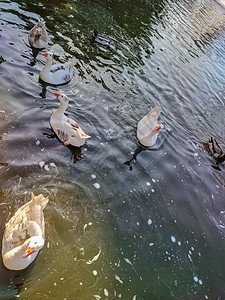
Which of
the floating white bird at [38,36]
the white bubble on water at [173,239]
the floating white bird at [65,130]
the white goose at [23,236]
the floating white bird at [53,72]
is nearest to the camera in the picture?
the white goose at [23,236]

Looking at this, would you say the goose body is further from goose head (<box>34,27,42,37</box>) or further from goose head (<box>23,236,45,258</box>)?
goose head (<box>34,27,42,37</box>)

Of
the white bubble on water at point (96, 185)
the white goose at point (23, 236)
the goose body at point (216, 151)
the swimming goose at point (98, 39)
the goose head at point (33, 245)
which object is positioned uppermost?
the goose body at point (216, 151)

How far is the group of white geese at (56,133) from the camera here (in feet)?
12.6

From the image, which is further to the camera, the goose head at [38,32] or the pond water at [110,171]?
the goose head at [38,32]

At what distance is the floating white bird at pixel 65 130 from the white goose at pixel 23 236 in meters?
2.39

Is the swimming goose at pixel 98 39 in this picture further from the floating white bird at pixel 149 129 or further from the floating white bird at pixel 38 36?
the floating white bird at pixel 149 129

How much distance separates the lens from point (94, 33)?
10.8 metres

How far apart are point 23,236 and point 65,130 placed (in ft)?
10.00

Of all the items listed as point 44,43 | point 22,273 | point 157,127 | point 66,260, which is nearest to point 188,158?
point 157,127

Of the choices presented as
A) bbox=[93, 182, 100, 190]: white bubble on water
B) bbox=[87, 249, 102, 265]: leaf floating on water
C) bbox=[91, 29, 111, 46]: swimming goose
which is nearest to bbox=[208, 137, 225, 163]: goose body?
bbox=[93, 182, 100, 190]: white bubble on water

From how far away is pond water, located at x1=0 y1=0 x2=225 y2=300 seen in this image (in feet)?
15.2

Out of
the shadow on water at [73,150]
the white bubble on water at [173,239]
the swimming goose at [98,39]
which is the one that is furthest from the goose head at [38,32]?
the white bubble on water at [173,239]

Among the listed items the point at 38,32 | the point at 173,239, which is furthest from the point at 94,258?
the point at 38,32

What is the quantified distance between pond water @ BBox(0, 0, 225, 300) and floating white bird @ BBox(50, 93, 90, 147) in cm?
23
